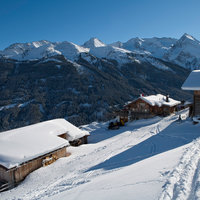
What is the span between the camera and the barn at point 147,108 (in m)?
29.5

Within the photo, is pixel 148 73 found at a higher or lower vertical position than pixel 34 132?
higher

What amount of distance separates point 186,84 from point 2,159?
19.4 metres

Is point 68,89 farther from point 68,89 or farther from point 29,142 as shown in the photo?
point 29,142

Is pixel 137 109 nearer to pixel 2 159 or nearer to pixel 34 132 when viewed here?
pixel 34 132

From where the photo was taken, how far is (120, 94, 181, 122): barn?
96.8 ft

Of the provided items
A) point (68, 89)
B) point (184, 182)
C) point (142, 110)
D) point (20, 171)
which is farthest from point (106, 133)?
point (68, 89)

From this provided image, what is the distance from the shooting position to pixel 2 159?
39.3ft

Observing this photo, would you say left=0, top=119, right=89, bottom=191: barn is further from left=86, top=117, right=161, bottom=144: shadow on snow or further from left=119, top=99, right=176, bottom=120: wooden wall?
left=119, top=99, right=176, bottom=120: wooden wall

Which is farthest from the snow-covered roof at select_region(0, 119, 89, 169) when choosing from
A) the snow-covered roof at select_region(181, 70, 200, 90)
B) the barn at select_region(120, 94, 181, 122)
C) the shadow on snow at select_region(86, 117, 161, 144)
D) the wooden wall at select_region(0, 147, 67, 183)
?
the barn at select_region(120, 94, 181, 122)

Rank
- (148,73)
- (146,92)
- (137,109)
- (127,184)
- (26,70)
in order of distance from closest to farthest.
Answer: (127,184) < (137,109) < (146,92) < (26,70) < (148,73)

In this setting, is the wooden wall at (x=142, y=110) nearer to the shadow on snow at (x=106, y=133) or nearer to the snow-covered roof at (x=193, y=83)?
the shadow on snow at (x=106, y=133)

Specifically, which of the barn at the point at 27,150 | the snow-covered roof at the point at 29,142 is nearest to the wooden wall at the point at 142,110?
the snow-covered roof at the point at 29,142

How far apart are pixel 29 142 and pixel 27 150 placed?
3.67 ft

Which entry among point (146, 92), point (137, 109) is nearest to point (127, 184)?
point (137, 109)
